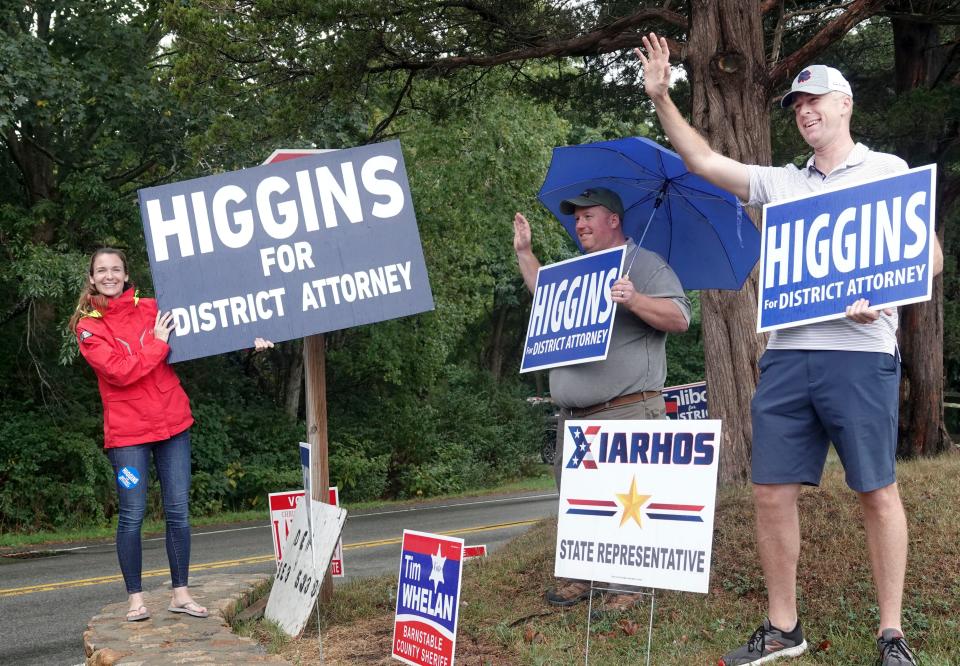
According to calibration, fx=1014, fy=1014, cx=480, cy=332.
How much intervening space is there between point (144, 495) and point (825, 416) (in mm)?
3558

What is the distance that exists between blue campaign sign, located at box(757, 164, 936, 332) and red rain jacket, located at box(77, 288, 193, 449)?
10.1 ft

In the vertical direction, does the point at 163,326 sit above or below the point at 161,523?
above

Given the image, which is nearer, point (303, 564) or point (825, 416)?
point (825, 416)

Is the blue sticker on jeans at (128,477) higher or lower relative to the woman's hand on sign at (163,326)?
lower

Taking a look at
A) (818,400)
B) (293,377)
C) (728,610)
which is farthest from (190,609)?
(293,377)

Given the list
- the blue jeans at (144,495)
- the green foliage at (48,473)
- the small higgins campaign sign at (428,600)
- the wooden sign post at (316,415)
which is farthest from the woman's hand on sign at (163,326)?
the green foliage at (48,473)

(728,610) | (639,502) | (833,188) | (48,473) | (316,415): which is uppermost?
(833,188)

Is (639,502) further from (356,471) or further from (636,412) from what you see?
(356,471)

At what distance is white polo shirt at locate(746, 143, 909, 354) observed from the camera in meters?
4.05

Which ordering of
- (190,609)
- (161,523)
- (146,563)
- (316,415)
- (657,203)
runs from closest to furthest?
(190,609) → (657,203) → (316,415) → (146,563) → (161,523)

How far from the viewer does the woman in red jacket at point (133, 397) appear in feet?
17.6

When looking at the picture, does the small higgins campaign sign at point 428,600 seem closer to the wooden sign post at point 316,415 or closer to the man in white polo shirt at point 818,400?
the man in white polo shirt at point 818,400

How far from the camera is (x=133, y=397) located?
541 centimetres

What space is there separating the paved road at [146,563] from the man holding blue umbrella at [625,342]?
11.8 feet
